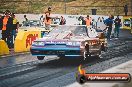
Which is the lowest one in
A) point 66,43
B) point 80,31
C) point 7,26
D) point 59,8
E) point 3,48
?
point 3,48

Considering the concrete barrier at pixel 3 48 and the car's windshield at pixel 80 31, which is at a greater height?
the car's windshield at pixel 80 31

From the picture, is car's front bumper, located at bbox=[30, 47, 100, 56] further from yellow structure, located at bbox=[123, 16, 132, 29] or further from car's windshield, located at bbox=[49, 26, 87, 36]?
yellow structure, located at bbox=[123, 16, 132, 29]

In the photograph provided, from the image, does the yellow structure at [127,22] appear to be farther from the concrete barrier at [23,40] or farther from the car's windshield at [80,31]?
the car's windshield at [80,31]

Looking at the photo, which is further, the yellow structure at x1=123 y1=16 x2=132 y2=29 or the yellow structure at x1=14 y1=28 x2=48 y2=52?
the yellow structure at x1=123 y1=16 x2=132 y2=29

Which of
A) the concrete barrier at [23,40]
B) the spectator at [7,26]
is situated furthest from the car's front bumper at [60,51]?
the spectator at [7,26]

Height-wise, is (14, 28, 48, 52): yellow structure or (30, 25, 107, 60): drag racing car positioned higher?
(30, 25, 107, 60): drag racing car

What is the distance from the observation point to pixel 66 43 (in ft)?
38.2

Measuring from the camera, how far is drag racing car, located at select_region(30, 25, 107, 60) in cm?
1164

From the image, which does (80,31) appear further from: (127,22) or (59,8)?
(59,8)

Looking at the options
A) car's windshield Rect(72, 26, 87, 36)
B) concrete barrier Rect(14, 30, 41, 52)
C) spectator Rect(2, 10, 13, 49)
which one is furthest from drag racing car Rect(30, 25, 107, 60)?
spectator Rect(2, 10, 13, 49)

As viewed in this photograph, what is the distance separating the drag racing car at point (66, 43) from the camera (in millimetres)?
11641

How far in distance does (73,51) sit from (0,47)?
Result: 15.0 ft

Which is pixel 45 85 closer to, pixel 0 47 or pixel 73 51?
pixel 73 51

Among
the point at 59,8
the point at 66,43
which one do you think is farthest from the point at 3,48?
the point at 59,8
